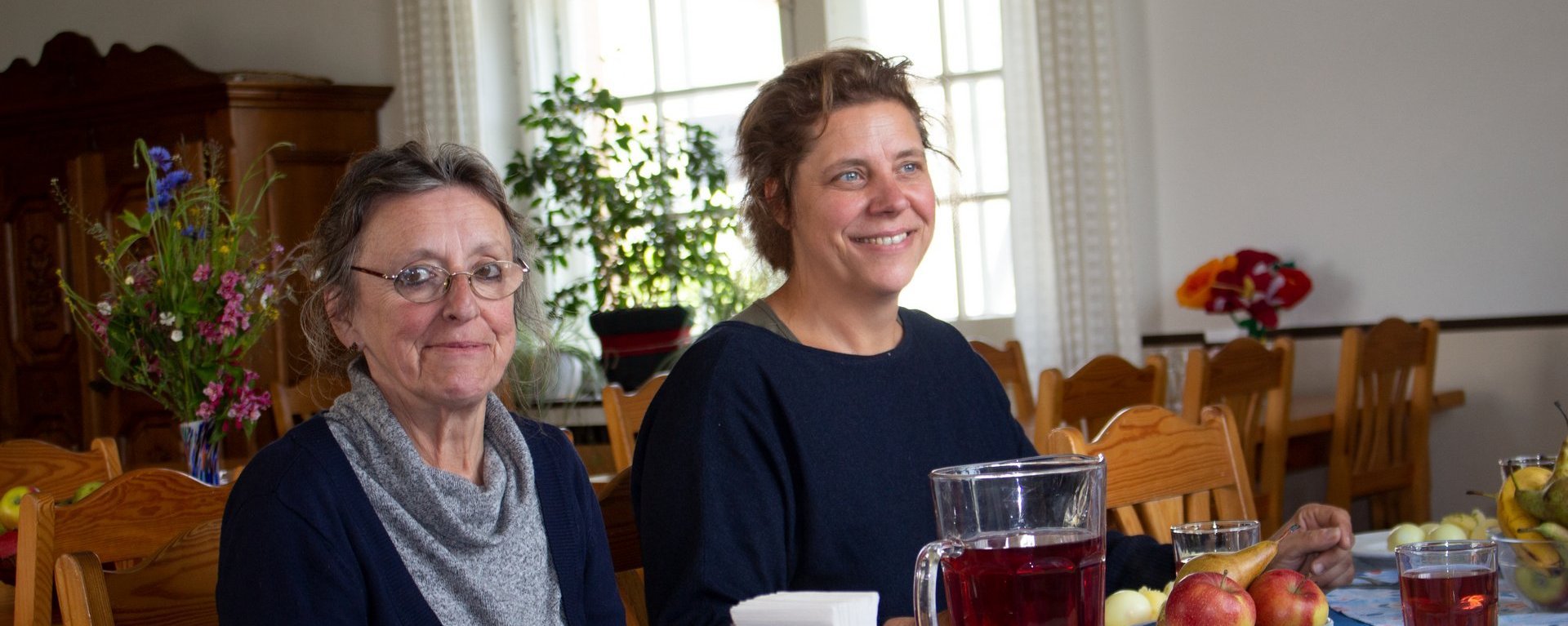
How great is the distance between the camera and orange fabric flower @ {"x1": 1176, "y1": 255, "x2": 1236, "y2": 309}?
13.4 feet

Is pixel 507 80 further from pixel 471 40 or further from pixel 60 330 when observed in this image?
pixel 60 330

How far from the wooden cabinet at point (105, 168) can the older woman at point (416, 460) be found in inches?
154

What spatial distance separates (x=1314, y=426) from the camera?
11.8ft

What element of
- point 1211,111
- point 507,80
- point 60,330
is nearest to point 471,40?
point 507,80

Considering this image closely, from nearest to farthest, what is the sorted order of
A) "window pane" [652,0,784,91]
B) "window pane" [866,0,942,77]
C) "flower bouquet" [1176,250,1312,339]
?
"flower bouquet" [1176,250,1312,339]
"window pane" [866,0,942,77]
"window pane" [652,0,784,91]

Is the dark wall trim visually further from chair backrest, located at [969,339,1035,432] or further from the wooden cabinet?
the wooden cabinet

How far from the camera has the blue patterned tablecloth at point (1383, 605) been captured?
1233mm

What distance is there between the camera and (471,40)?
5.43 meters

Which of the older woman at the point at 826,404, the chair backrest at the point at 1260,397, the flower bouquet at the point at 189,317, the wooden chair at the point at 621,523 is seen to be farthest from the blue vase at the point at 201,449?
the chair backrest at the point at 1260,397

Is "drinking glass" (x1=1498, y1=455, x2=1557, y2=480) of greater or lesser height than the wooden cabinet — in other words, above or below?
below

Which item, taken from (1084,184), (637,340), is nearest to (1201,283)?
(1084,184)

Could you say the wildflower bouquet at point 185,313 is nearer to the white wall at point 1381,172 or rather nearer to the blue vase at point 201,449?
the blue vase at point 201,449

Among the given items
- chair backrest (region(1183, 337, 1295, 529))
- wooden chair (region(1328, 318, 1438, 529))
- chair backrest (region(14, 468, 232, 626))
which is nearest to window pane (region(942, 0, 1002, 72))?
wooden chair (region(1328, 318, 1438, 529))

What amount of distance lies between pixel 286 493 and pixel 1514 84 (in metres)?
3.56
